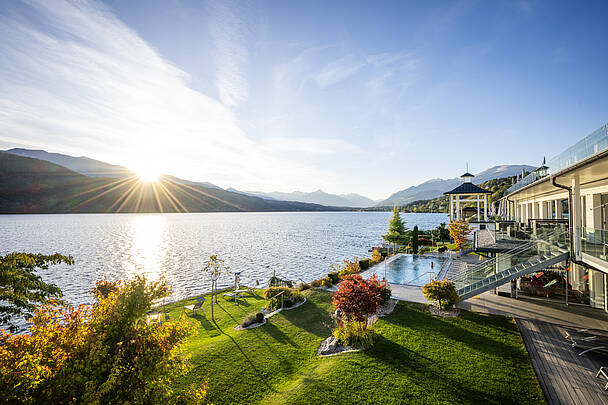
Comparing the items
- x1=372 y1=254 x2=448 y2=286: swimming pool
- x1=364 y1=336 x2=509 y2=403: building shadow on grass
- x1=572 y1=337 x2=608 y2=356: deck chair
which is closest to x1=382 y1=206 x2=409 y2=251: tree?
x1=372 y1=254 x2=448 y2=286: swimming pool

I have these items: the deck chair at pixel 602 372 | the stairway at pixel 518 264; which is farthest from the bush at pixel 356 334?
the deck chair at pixel 602 372

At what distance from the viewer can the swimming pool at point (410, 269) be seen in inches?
782

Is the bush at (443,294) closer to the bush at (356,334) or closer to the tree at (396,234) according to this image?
the bush at (356,334)

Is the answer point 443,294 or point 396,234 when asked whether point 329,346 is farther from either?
point 396,234

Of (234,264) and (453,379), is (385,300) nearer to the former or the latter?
(453,379)

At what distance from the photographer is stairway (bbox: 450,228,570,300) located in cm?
1229

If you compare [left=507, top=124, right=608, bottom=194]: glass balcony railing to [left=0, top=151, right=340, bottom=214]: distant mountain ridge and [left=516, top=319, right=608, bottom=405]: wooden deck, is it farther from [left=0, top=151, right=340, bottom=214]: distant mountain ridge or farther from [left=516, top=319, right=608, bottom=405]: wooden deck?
[left=0, top=151, right=340, bottom=214]: distant mountain ridge

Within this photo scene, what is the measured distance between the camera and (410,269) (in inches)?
936

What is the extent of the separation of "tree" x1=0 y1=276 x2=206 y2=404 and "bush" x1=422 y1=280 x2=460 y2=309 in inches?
473

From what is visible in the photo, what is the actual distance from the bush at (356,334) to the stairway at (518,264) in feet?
19.9

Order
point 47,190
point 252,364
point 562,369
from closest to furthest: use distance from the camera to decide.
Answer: point 562,369
point 252,364
point 47,190

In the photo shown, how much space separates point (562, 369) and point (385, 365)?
210 inches

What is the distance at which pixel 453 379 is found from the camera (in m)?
7.70

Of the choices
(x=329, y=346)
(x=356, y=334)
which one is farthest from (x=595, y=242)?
(x=329, y=346)
